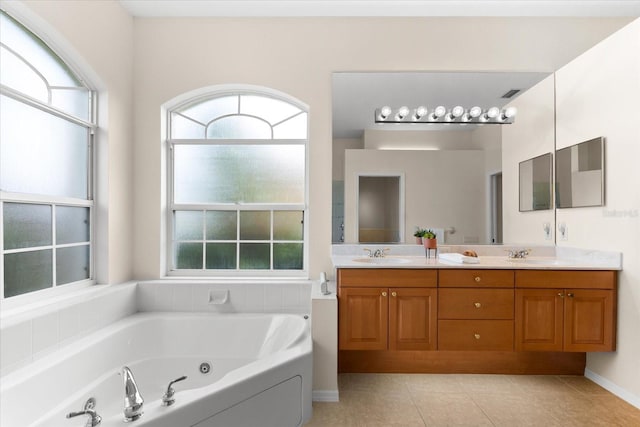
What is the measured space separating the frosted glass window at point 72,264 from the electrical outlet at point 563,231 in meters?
3.50

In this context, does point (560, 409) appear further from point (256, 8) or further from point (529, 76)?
point (256, 8)

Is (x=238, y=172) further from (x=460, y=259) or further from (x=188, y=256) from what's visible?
(x=460, y=259)

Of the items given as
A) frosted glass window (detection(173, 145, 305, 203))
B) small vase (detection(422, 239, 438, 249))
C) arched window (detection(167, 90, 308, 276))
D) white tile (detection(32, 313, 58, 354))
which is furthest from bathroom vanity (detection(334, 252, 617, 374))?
white tile (detection(32, 313, 58, 354))

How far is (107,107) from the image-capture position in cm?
262

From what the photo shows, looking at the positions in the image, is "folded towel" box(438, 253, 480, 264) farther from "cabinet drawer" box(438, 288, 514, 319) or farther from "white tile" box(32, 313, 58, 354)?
"white tile" box(32, 313, 58, 354)

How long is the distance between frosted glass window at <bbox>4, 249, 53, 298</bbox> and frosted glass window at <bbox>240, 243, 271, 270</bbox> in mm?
1324

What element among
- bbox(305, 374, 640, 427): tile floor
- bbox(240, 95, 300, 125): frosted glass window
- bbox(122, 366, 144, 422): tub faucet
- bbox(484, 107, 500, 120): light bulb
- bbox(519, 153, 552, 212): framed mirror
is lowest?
bbox(305, 374, 640, 427): tile floor

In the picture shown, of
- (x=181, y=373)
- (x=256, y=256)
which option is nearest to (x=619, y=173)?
(x=256, y=256)

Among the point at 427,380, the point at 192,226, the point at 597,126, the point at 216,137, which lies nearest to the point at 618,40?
the point at 597,126

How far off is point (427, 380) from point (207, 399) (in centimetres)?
172

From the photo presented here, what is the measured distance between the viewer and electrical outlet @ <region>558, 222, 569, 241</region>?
2.79 metres

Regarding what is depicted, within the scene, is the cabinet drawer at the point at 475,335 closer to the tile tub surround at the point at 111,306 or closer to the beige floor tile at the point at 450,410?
A: the beige floor tile at the point at 450,410

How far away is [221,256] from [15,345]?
1.55m

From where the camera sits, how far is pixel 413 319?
2.40 metres
